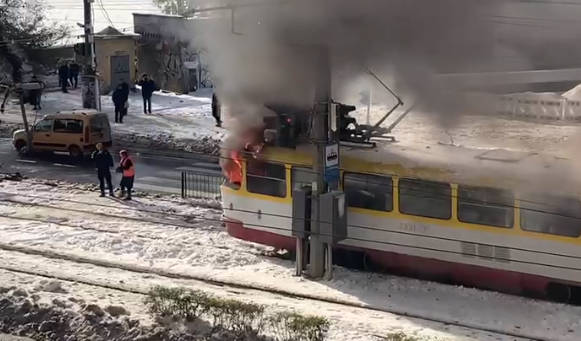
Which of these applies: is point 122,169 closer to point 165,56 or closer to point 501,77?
point 501,77

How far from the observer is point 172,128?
26.3 m

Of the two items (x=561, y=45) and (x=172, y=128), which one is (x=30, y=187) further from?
(x=561, y=45)

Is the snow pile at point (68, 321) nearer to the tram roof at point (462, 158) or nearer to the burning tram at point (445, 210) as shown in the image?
the burning tram at point (445, 210)

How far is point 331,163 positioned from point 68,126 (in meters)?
11.9

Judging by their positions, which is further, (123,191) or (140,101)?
(140,101)

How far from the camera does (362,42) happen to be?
1221 cm

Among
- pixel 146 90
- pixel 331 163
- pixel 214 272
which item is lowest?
pixel 214 272

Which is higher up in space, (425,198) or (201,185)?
(425,198)

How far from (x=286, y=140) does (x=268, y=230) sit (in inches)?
55.5

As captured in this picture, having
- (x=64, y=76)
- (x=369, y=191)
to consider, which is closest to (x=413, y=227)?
(x=369, y=191)

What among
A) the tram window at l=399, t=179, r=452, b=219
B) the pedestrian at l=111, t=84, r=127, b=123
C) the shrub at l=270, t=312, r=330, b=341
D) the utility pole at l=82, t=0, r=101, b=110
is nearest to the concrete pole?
the tram window at l=399, t=179, r=452, b=219

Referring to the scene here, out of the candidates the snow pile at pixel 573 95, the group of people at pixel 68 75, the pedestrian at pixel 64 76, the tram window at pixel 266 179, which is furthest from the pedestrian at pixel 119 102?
the tram window at pixel 266 179

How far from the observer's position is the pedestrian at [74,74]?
3316 cm

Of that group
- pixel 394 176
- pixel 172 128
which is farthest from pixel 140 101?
pixel 394 176
